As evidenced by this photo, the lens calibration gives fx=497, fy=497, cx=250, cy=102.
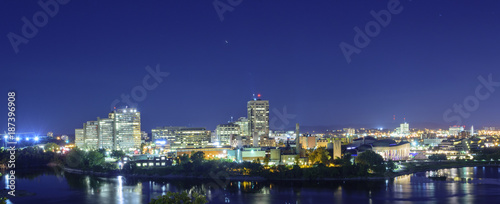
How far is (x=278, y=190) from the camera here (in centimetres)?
1753

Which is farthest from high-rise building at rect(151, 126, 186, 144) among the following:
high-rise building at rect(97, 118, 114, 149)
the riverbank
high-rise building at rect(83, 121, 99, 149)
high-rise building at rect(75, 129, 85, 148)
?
the riverbank

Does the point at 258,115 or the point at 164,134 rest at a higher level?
the point at 258,115

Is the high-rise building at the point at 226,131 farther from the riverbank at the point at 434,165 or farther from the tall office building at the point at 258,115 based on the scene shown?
the riverbank at the point at 434,165

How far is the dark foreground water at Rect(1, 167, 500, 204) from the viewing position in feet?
50.5

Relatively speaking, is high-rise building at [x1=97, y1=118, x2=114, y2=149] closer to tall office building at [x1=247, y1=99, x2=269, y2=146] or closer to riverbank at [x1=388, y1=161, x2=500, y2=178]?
tall office building at [x1=247, y1=99, x2=269, y2=146]

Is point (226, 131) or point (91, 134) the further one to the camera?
Result: point (226, 131)

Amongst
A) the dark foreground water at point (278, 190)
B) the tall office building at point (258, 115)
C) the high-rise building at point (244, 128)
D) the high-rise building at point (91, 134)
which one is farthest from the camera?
the high-rise building at point (244, 128)

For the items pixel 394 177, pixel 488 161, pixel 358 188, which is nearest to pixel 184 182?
pixel 358 188

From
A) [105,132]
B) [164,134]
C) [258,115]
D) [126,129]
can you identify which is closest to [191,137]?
[164,134]

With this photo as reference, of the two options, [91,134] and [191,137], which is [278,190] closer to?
[191,137]

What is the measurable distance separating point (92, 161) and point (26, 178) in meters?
3.97

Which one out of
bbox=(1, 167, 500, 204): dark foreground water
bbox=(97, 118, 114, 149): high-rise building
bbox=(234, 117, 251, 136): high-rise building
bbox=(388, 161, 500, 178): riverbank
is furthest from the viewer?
bbox=(234, 117, 251, 136): high-rise building

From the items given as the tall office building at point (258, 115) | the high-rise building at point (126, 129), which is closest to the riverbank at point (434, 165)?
the high-rise building at point (126, 129)

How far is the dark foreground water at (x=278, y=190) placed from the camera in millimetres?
15398
